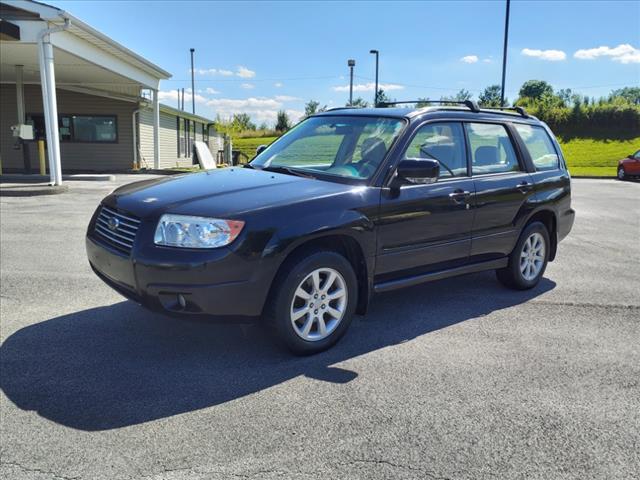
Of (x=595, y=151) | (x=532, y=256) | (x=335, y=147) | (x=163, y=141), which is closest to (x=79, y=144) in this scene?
(x=163, y=141)

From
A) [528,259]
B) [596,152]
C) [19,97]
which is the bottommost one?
[528,259]

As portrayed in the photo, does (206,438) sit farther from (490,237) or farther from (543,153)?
(543,153)

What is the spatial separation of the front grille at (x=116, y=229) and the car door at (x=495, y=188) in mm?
2925

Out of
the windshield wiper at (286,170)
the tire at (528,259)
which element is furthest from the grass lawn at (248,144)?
the windshield wiper at (286,170)

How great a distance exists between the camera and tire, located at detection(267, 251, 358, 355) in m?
3.50

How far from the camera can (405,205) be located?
4.14 m

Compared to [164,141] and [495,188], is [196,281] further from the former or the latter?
[164,141]

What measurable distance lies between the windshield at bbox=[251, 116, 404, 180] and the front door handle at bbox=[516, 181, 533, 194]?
5.21 ft

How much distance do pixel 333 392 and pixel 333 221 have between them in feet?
3.73

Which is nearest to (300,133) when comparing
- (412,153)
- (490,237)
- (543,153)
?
(412,153)

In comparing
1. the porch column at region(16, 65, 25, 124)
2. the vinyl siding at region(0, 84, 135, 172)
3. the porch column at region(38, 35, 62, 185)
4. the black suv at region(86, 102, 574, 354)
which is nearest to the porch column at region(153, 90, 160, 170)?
the vinyl siding at region(0, 84, 135, 172)

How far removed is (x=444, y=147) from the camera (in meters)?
→ 4.68

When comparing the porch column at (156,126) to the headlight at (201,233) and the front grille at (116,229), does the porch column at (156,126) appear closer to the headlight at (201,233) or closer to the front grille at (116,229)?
the front grille at (116,229)

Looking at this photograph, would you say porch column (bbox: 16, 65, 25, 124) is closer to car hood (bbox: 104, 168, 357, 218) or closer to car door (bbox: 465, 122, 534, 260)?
car hood (bbox: 104, 168, 357, 218)
